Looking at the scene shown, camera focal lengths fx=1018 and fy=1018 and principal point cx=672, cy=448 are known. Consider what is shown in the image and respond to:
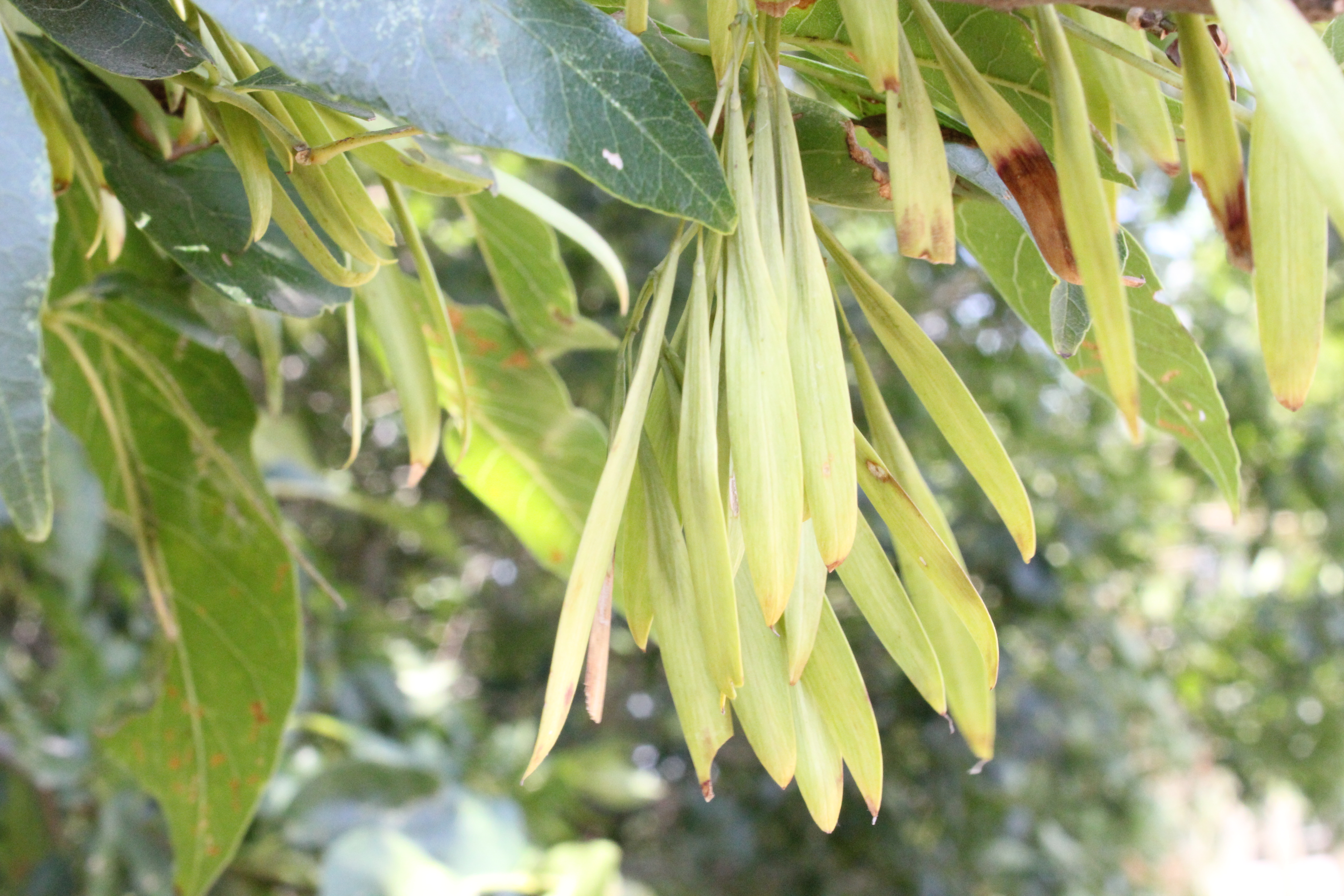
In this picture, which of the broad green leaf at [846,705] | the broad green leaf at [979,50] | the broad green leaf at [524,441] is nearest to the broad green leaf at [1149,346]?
the broad green leaf at [979,50]

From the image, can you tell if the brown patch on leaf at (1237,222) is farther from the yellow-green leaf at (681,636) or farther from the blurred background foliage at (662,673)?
the blurred background foliage at (662,673)

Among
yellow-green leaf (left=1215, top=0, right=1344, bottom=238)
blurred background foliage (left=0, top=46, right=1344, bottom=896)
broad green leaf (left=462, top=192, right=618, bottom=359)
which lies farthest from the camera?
blurred background foliage (left=0, top=46, right=1344, bottom=896)

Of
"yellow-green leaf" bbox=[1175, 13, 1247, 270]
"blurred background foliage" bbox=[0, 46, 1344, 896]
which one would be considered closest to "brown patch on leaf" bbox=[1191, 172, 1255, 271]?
"yellow-green leaf" bbox=[1175, 13, 1247, 270]

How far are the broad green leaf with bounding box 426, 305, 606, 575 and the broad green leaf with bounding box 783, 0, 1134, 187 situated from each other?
0.96 feet

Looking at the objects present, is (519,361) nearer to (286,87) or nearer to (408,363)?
(408,363)

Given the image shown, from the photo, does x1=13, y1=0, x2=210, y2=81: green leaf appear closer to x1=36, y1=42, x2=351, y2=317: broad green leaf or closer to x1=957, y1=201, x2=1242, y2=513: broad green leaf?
x1=36, y1=42, x2=351, y2=317: broad green leaf

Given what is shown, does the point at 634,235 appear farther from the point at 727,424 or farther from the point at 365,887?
the point at 727,424

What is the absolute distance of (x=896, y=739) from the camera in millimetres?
1602

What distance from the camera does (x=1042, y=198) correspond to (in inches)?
7.3

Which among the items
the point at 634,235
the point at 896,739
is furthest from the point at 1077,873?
the point at 634,235

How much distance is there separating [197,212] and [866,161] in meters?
0.21

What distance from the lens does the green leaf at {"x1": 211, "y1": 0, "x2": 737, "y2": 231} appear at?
0.18m

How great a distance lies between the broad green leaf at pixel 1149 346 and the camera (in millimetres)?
291

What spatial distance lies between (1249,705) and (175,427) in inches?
96.9
